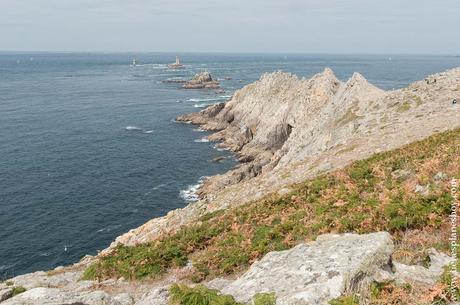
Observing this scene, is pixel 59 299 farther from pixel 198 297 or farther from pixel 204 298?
pixel 204 298

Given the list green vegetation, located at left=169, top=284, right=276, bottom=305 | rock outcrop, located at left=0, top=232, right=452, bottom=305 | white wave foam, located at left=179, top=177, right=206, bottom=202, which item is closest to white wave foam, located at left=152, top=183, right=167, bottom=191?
white wave foam, located at left=179, top=177, right=206, bottom=202

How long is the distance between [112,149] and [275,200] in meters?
72.3

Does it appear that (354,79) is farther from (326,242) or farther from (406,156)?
(326,242)

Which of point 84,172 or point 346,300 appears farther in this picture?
point 84,172

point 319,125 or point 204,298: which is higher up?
point 204,298

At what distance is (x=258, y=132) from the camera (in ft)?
311

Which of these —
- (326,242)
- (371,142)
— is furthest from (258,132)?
(326,242)

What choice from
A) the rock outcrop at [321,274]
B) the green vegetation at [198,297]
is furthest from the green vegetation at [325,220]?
the green vegetation at [198,297]

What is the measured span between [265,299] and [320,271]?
62.4 inches

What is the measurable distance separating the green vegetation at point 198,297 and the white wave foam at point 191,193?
52.6m

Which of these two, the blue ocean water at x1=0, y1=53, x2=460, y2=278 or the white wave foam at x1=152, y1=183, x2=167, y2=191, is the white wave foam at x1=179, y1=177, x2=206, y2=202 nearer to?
the blue ocean water at x1=0, y1=53, x2=460, y2=278

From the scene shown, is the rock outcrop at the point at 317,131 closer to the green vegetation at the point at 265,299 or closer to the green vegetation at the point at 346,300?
the green vegetation at the point at 265,299

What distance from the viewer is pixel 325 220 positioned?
1703 cm

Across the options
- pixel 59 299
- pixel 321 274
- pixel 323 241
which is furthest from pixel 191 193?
pixel 321 274
